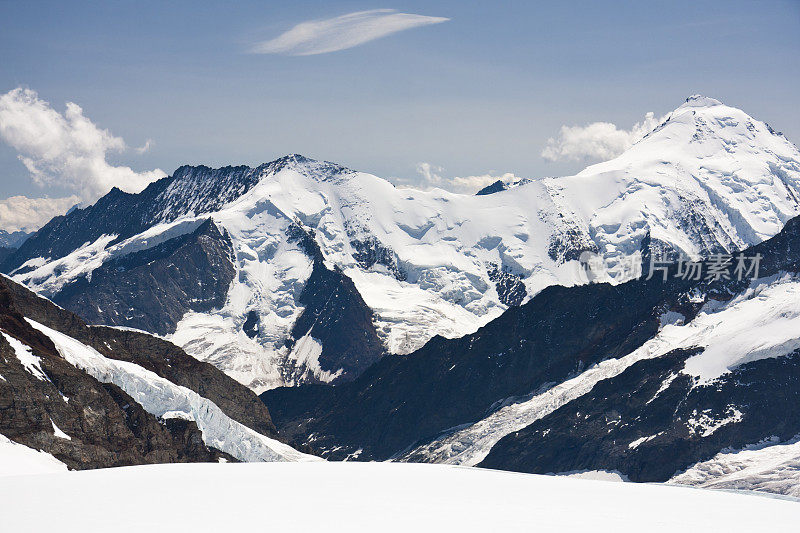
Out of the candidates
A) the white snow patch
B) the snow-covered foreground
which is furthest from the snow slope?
the snow-covered foreground

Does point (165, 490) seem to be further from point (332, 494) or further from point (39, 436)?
point (39, 436)

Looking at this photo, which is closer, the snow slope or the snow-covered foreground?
the snow-covered foreground

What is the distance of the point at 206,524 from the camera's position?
4409 centimetres

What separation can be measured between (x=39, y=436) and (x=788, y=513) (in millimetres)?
148776

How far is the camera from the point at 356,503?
4809 centimetres

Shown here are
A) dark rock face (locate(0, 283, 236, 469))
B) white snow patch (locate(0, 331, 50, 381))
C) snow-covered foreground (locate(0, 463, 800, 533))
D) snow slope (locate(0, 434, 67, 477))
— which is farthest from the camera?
white snow patch (locate(0, 331, 50, 381))

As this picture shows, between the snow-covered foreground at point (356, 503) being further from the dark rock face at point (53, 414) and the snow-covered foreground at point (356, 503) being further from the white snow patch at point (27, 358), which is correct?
the white snow patch at point (27, 358)

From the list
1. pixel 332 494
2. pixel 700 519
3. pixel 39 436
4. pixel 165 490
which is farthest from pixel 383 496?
pixel 39 436

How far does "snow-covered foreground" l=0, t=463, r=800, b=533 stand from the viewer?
146 ft

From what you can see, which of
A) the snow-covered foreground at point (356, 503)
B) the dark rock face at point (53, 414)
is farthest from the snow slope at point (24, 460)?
the snow-covered foreground at point (356, 503)

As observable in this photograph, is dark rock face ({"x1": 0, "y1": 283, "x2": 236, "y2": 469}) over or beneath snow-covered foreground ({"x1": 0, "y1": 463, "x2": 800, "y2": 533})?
beneath

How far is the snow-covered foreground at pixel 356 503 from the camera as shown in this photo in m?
44.4

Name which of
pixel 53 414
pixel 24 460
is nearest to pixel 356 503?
pixel 24 460

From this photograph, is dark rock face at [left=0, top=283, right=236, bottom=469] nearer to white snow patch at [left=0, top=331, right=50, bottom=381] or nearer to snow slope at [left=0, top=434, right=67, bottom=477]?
white snow patch at [left=0, top=331, right=50, bottom=381]
